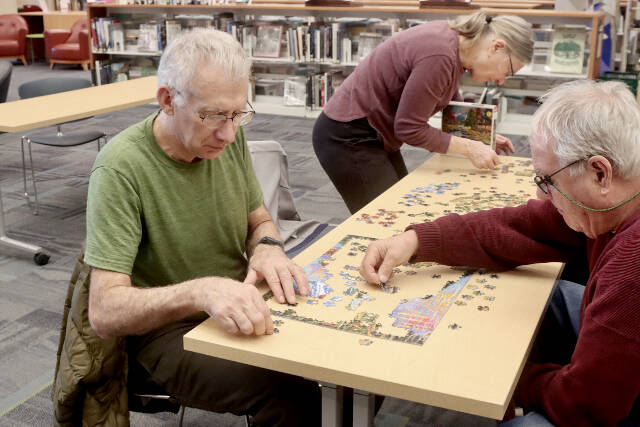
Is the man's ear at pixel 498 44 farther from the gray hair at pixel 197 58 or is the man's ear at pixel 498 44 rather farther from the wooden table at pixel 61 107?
the wooden table at pixel 61 107

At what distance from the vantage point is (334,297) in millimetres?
1670

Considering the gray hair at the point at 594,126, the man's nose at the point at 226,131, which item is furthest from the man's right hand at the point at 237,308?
the gray hair at the point at 594,126

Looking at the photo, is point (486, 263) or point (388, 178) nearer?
point (486, 263)

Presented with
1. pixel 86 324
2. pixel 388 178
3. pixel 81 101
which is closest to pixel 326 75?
pixel 81 101

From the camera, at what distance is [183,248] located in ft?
6.10

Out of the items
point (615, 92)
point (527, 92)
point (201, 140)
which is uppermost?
point (615, 92)

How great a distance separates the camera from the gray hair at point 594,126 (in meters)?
1.36

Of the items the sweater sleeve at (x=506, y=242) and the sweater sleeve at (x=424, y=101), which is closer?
the sweater sleeve at (x=506, y=242)

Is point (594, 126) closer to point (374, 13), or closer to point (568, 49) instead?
point (568, 49)

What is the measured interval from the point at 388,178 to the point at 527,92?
4519 millimetres

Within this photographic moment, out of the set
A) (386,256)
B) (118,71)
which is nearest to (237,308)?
(386,256)

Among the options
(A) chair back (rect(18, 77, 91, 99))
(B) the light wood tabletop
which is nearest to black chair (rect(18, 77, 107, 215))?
(A) chair back (rect(18, 77, 91, 99))

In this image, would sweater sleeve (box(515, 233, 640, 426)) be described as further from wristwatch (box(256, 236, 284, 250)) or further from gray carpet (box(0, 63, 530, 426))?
gray carpet (box(0, 63, 530, 426))

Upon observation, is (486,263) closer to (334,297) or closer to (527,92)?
(334,297)
